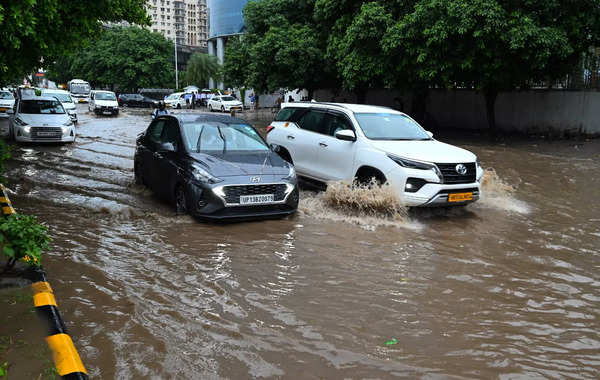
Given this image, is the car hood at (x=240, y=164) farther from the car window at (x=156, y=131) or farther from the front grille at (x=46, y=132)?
the front grille at (x=46, y=132)

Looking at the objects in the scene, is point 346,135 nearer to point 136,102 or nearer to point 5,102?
point 5,102

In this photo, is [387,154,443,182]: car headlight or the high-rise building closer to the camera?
[387,154,443,182]: car headlight

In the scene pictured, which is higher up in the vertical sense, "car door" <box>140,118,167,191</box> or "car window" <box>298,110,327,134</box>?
"car window" <box>298,110,327,134</box>

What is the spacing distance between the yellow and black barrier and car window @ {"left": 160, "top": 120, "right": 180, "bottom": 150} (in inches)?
144

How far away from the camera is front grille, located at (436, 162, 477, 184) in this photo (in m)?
8.02

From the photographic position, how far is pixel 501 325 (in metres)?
4.68

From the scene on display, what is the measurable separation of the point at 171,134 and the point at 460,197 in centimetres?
487

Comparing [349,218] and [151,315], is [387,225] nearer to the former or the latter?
[349,218]

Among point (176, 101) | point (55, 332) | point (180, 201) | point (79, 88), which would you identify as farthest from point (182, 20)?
point (55, 332)

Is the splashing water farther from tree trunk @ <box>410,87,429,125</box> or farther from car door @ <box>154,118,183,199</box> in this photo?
tree trunk @ <box>410,87,429,125</box>

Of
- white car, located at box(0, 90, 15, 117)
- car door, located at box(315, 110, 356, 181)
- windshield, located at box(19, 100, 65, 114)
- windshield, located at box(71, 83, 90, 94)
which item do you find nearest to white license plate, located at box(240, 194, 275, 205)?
car door, located at box(315, 110, 356, 181)

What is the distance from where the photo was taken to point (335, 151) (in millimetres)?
9258

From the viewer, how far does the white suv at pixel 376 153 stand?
7.95m

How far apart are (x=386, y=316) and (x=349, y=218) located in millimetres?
3534
